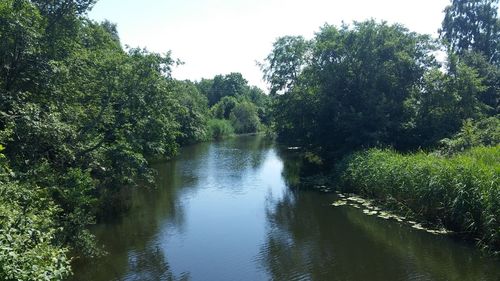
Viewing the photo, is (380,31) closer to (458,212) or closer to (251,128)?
(458,212)

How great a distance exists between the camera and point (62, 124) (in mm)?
14297

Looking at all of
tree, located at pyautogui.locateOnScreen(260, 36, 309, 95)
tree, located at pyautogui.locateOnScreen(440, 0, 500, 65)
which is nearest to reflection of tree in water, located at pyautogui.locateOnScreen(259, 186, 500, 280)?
tree, located at pyautogui.locateOnScreen(260, 36, 309, 95)

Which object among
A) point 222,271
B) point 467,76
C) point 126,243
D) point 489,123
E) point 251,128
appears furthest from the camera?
point 251,128

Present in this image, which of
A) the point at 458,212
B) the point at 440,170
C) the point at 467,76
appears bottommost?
the point at 458,212

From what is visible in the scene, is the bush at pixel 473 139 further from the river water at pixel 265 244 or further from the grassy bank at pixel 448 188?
the river water at pixel 265 244

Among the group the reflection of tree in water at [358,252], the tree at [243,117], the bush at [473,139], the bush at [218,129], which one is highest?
the tree at [243,117]

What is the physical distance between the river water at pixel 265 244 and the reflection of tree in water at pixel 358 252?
31 mm

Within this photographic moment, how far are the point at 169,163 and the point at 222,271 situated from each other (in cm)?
2695

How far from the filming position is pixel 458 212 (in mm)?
14695

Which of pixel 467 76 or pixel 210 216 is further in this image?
pixel 467 76

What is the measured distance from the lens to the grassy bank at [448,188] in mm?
13430

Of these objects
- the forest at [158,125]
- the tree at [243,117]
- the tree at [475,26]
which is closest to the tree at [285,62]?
the forest at [158,125]

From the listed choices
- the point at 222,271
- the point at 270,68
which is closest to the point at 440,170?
the point at 222,271

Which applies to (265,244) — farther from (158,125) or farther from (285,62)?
(285,62)
